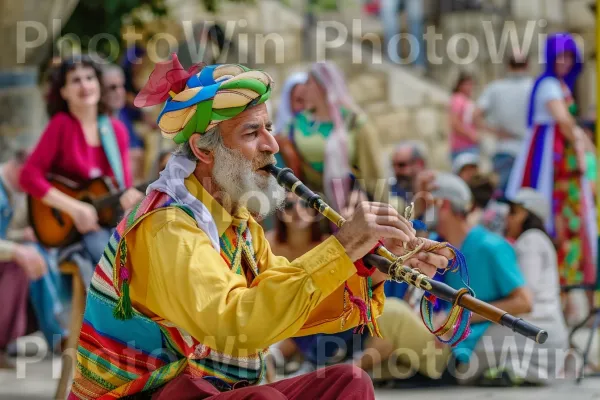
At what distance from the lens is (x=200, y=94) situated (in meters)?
3.86

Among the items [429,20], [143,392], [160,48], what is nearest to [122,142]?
[143,392]

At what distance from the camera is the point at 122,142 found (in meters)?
6.95

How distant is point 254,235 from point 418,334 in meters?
3.18

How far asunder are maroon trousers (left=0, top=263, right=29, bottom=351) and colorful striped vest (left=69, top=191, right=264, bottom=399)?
4.10m

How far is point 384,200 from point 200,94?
4418 millimetres

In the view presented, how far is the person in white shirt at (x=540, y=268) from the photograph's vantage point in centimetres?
730

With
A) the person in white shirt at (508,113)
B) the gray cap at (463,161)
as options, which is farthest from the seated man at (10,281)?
the person in white shirt at (508,113)

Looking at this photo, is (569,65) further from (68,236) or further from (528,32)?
(528,32)

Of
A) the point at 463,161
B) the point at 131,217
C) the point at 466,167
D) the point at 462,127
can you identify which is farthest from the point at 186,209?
the point at 462,127

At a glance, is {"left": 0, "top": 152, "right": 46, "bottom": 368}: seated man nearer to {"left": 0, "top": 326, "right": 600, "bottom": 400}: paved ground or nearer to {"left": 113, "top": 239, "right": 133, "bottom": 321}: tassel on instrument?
{"left": 0, "top": 326, "right": 600, "bottom": 400}: paved ground

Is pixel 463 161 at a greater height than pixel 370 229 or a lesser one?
lesser

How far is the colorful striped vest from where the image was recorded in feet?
12.5

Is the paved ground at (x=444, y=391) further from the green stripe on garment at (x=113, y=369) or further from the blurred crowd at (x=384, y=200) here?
the green stripe on garment at (x=113, y=369)

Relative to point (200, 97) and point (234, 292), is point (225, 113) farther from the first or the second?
point (234, 292)
